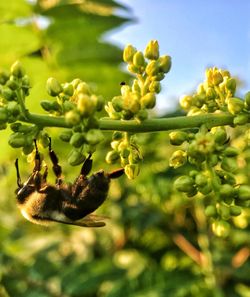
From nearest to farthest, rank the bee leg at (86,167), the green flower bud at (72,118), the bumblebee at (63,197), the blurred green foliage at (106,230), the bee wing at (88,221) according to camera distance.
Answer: the green flower bud at (72,118) < the bee leg at (86,167) < the bumblebee at (63,197) < the bee wing at (88,221) < the blurred green foliage at (106,230)

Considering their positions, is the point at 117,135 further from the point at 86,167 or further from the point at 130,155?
the point at 86,167

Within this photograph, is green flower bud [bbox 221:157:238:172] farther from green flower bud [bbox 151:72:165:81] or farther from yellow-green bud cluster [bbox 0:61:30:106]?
yellow-green bud cluster [bbox 0:61:30:106]

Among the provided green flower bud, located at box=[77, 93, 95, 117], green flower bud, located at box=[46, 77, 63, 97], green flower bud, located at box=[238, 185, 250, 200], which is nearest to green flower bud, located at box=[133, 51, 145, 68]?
green flower bud, located at box=[46, 77, 63, 97]

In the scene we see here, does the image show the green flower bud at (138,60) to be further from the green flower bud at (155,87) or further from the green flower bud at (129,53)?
the green flower bud at (155,87)

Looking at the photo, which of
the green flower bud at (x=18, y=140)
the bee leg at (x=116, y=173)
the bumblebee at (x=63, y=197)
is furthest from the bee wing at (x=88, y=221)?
the green flower bud at (x=18, y=140)

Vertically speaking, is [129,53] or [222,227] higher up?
[129,53]

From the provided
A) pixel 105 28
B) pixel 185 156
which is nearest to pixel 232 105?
pixel 185 156

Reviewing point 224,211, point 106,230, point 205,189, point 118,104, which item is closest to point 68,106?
point 118,104
